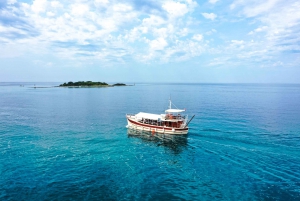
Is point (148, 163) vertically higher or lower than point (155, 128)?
lower

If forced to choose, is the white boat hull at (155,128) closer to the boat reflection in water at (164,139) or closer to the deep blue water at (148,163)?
the boat reflection in water at (164,139)

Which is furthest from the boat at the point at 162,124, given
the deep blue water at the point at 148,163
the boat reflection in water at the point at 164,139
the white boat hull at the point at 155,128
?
the deep blue water at the point at 148,163

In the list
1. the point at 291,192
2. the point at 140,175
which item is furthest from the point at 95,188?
the point at 291,192

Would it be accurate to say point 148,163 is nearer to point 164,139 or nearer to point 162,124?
point 164,139

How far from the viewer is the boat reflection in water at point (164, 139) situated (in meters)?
59.0

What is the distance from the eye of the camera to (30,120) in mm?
85250

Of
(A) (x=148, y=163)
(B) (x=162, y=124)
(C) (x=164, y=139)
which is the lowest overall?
(A) (x=148, y=163)

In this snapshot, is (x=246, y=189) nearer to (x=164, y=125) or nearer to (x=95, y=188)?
(x=95, y=188)

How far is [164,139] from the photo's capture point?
6612cm

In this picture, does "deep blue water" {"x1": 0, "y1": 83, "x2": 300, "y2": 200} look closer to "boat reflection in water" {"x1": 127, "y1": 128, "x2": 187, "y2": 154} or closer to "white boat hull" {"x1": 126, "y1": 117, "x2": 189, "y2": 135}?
"boat reflection in water" {"x1": 127, "y1": 128, "x2": 187, "y2": 154}

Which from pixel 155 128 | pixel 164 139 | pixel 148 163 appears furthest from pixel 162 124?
pixel 148 163

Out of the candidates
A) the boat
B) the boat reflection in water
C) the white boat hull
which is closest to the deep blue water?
the boat reflection in water

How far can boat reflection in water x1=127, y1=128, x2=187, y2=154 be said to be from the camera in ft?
194

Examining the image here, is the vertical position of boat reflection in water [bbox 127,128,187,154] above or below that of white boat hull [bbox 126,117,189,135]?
below
